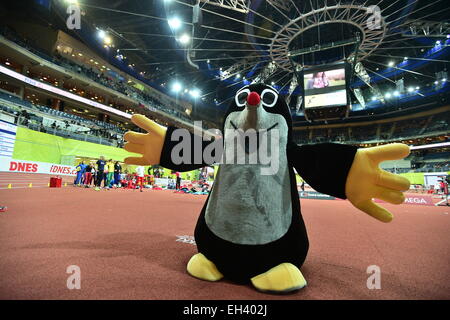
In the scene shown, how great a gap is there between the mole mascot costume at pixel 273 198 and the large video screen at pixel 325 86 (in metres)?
11.5

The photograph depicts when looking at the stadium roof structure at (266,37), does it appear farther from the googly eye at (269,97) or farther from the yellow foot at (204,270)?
the yellow foot at (204,270)

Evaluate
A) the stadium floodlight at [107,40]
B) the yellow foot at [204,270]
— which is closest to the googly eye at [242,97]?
the yellow foot at [204,270]

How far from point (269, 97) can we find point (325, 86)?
11839mm

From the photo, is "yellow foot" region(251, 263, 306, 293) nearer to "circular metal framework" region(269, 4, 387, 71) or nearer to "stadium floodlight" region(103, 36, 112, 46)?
"circular metal framework" region(269, 4, 387, 71)

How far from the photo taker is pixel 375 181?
1221 mm

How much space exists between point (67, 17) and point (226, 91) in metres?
17.2

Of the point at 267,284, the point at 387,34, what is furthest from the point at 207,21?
the point at 267,284

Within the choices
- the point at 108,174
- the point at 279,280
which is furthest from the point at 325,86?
the point at 279,280

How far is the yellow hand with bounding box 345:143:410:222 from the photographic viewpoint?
1.18m

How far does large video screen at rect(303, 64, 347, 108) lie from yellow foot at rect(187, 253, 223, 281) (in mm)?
12122

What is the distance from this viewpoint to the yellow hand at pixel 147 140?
1.67m

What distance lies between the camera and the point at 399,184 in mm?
1166
